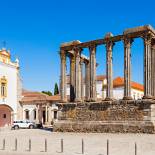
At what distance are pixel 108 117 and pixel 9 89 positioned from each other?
20452mm

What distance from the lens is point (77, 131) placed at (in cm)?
3136

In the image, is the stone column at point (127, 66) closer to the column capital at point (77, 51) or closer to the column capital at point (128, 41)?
the column capital at point (128, 41)

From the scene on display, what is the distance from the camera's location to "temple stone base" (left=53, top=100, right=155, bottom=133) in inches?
1089

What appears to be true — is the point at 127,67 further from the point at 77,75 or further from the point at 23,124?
the point at 23,124

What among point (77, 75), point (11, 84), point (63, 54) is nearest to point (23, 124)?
point (11, 84)

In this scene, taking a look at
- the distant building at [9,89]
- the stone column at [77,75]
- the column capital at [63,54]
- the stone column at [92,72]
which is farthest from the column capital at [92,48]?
the distant building at [9,89]

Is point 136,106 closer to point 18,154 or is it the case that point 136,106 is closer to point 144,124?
point 144,124

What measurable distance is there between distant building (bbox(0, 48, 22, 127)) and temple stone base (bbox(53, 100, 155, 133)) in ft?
46.1

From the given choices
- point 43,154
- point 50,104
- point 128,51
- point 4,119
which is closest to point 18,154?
point 43,154

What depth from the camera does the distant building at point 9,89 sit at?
4506cm

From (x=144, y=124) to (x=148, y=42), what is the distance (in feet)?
22.9

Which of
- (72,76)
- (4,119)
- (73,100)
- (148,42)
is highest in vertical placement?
(148,42)

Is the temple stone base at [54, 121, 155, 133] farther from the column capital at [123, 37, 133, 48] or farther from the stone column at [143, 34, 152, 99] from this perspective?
the column capital at [123, 37, 133, 48]

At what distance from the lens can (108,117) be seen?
3009 centimetres
